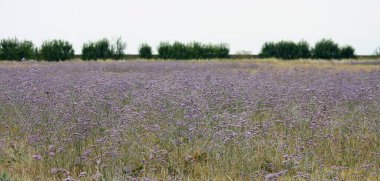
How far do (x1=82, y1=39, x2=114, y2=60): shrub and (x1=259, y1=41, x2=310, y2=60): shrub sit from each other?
1775cm

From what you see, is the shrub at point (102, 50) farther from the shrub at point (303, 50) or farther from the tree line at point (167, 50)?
the shrub at point (303, 50)

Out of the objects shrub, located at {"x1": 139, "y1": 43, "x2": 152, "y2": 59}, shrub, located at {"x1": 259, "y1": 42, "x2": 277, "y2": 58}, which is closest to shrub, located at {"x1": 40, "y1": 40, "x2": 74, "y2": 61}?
shrub, located at {"x1": 139, "y1": 43, "x2": 152, "y2": 59}

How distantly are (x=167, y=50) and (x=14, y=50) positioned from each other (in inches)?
588

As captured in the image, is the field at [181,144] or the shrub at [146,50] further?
the shrub at [146,50]

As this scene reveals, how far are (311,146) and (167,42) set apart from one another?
1761 inches

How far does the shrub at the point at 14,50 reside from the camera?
4431 centimetres

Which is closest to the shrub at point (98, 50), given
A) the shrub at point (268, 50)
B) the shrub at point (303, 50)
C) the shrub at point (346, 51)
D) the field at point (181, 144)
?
the shrub at point (268, 50)

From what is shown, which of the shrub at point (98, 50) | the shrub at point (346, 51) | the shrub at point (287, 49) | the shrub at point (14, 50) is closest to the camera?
the shrub at point (14, 50)

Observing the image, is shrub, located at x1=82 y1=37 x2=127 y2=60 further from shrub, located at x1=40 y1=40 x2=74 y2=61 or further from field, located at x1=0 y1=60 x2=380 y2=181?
field, located at x1=0 y1=60 x2=380 y2=181

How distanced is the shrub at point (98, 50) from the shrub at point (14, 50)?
5.15m

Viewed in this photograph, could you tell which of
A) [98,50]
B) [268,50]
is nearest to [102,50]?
[98,50]

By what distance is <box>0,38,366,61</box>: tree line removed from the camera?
44966mm

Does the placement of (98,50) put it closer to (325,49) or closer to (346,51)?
(325,49)

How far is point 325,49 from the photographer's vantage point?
173ft
